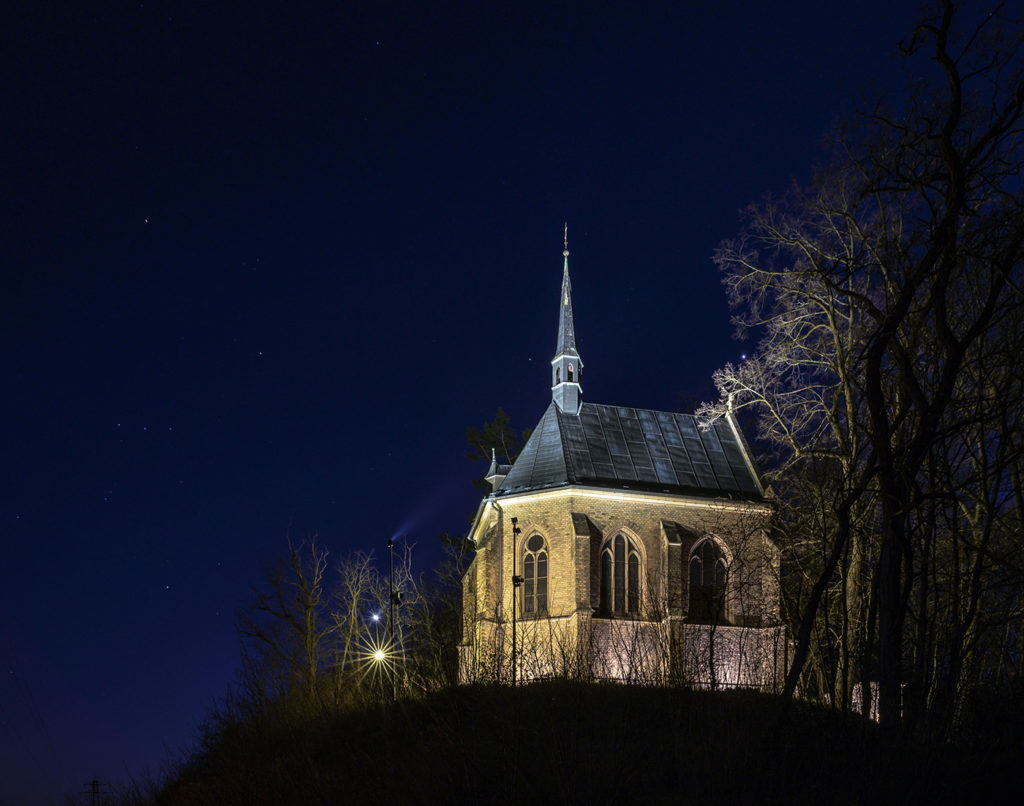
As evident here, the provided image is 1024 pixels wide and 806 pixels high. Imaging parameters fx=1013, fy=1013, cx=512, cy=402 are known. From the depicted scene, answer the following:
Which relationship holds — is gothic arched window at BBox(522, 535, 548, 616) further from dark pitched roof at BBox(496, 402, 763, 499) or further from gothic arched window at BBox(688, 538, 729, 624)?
gothic arched window at BBox(688, 538, 729, 624)

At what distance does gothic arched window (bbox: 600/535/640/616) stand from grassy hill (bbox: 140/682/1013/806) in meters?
19.0

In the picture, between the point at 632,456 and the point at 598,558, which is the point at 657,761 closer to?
the point at 598,558

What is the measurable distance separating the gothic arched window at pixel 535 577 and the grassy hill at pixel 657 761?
63.3 ft

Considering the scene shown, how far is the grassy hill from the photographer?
9.86 metres

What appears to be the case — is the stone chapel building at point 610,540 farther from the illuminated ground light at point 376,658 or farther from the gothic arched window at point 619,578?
the illuminated ground light at point 376,658

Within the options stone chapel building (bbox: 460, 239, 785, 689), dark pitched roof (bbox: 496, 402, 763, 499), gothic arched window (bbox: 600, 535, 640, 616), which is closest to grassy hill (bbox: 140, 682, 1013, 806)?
stone chapel building (bbox: 460, 239, 785, 689)

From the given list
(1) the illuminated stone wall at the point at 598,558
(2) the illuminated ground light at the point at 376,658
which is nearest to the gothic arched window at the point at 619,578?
(1) the illuminated stone wall at the point at 598,558

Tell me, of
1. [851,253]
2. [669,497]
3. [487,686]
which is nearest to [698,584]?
[669,497]

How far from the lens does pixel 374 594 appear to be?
38.4 metres

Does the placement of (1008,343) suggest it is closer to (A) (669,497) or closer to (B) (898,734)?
(B) (898,734)

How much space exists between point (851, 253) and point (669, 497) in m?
14.0

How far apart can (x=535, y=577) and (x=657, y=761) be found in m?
22.9

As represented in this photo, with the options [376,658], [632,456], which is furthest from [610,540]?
[376,658]

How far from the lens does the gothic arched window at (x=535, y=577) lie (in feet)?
111
